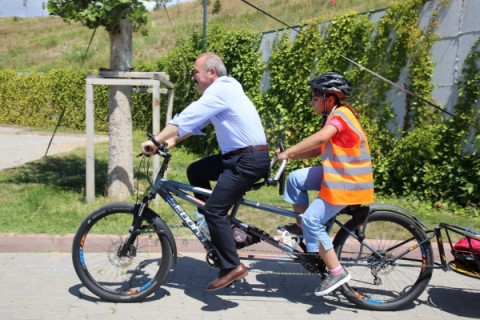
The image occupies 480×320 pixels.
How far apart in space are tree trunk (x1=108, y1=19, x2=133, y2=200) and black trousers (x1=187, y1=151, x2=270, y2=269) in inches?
115

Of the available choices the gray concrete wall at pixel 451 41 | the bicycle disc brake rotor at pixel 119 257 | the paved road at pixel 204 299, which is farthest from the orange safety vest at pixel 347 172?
the gray concrete wall at pixel 451 41

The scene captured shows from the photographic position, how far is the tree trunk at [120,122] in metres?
6.41

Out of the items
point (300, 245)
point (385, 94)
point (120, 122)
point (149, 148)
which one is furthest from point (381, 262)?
point (385, 94)

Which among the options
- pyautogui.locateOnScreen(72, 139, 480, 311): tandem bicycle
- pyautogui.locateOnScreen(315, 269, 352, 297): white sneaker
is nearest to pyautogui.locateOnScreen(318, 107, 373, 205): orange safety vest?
pyautogui.locateOnScreen(72, 139, 480, 311): tandem bicycle

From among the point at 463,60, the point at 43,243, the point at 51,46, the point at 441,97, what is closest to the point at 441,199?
the point at 441,97

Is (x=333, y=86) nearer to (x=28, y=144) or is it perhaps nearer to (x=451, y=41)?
(x=451, y=41)

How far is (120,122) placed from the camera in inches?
253

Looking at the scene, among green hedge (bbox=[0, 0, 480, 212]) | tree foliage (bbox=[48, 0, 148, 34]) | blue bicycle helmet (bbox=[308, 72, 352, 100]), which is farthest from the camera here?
green hedge (bbox=[0, 0, 480, 212])

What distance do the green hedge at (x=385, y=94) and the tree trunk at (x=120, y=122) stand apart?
10.0 feet

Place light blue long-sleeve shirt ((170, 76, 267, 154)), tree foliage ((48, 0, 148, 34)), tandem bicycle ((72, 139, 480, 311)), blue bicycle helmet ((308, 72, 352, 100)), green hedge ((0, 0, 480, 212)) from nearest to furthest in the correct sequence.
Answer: light blue long-sleeve shirt ((170, 76, 267, 154)), blue bicycle helmet ((308, 72, 352, 100)), tandem bicycle ((72, 139, 480, 311)), tree foliage ((48, 0, 148, 34)), green hedge ((0, 0, 480, 212))

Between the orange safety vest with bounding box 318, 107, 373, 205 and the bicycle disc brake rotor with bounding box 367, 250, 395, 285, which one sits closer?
the orange safety vest with bounding box 318, 107, 373, 205

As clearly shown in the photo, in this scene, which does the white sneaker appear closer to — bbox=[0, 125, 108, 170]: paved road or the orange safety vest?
the orange safety vest

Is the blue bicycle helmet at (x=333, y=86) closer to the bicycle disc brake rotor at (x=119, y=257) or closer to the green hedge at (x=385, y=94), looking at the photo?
the bicycle disc brake rotor at (x=119, y=257)

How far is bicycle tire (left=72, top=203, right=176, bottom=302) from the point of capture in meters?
3.93
